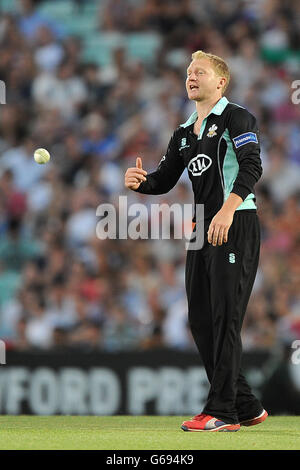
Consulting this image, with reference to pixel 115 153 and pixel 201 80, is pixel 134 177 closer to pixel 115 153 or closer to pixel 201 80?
pixel 201 80

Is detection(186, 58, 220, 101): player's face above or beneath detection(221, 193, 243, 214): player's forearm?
above

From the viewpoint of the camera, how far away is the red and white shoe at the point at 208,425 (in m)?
5.77

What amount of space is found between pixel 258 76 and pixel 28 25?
3.27m

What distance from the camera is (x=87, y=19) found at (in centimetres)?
1401

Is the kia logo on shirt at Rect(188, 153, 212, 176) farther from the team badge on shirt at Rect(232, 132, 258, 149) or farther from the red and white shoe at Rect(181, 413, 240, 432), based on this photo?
the red and white shoe at Rect(181, 413, 240, 432)

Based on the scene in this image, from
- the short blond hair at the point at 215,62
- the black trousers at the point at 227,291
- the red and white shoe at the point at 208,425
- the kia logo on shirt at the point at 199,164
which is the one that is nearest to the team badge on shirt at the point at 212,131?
the kia logo on shirt at the point at 199,164

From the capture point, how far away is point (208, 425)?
5777mm

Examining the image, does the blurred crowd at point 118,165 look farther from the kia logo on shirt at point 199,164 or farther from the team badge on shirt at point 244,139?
the team badge on shirt at point 244,139

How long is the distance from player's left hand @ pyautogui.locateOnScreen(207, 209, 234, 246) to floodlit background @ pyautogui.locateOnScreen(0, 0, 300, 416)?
2826 mm

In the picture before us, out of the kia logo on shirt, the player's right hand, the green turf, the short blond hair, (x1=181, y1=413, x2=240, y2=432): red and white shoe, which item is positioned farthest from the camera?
the player's right hand

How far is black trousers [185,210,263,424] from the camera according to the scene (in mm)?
5828

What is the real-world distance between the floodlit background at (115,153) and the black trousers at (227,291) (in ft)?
8.11

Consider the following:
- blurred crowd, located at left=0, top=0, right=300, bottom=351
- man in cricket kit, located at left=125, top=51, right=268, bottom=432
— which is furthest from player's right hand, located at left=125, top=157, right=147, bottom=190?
blurred crowd, located at left=0, top=0, right=300, bottom=351

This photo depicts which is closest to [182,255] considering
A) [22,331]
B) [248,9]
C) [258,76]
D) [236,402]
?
[22,331]
